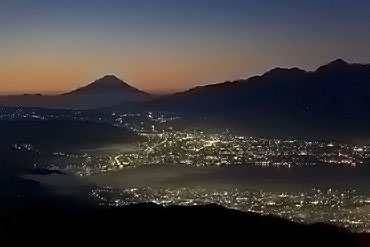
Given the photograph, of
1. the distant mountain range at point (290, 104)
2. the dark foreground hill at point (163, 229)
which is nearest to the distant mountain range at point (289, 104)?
the distant mountain range at point (290, 104)

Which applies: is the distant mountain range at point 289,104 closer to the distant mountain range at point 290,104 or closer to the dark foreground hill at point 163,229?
the distant mountain range at point 290,104

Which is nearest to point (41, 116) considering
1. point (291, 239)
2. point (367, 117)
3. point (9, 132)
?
point (9, 132)

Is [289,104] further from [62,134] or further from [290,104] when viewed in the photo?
[62,134]

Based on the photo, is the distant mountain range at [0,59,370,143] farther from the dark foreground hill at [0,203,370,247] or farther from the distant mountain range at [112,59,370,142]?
the dark foreground hill at [0,203,370,247]

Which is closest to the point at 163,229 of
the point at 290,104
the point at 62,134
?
the point at 62,134

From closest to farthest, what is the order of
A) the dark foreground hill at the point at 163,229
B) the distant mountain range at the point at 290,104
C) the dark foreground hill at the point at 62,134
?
the dark foreground hill at the point at 163,229 < the dark foreground hill at the point at 62,134 < the distant mountain range at the point at 290,104

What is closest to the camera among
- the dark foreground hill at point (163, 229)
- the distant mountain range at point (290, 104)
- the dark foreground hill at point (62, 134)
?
the dark foreground hill at point (163, 229)
